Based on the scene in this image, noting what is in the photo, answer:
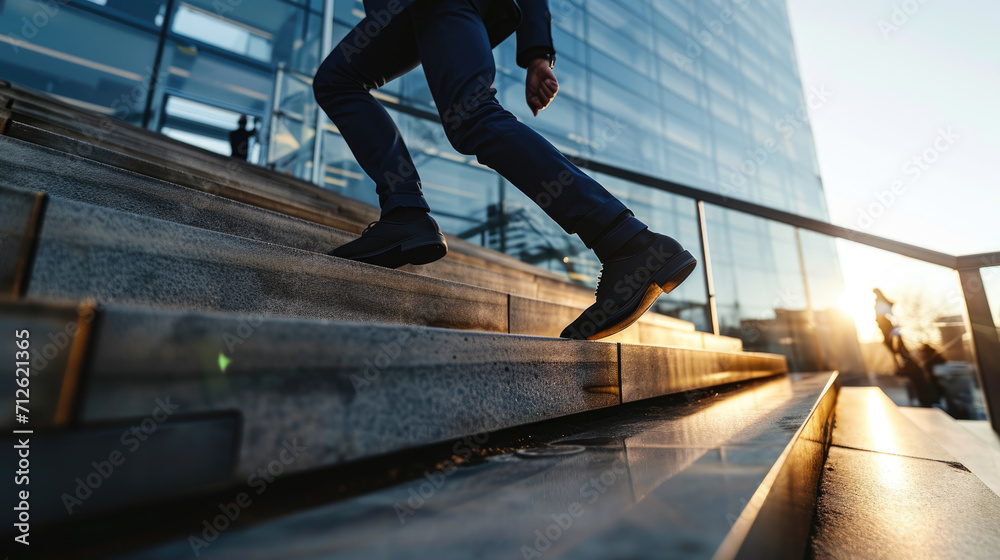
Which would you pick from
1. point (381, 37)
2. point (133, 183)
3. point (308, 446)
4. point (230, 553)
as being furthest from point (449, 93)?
point (230, 553)

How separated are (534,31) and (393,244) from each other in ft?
2.46

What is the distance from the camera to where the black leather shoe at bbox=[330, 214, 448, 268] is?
1196 millimetres

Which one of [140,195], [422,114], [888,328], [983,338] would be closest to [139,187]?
[140,195]

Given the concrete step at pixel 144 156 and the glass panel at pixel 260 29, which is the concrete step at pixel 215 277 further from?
the glass panel at pixel 260 29

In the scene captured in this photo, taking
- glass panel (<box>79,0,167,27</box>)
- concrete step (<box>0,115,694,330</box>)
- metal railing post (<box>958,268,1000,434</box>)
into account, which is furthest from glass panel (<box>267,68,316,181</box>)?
metal railing post (<box>958,268,1000,434</box>)

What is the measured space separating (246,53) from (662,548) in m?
7.89

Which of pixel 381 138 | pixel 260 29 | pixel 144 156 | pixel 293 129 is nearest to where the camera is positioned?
pixel 381 138

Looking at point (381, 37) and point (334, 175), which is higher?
point (334, 175)

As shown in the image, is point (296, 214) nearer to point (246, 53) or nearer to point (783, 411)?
point (783, 411)

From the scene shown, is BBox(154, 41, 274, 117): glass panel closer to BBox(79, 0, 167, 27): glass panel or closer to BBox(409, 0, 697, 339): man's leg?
BBox(79, 0, 167, 27): glass panel

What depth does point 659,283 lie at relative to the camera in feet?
3.58

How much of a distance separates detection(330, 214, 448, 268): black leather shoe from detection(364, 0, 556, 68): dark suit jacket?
0.57m

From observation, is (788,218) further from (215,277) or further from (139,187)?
(139,187)

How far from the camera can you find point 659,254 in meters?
1.10
